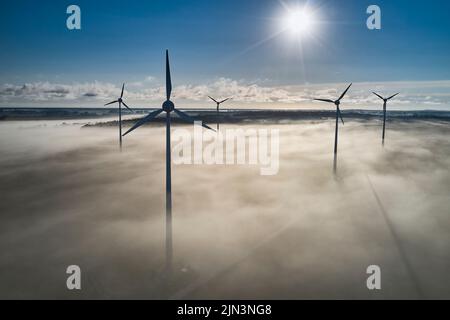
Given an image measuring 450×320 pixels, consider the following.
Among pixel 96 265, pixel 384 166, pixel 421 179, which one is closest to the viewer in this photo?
pixel 96 265

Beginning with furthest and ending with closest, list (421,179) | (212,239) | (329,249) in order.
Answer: (421,179)
(212,239)
(329,249)

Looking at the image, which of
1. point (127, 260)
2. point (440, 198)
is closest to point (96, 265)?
point (127, 260)

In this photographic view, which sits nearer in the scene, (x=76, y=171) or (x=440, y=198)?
(x=440, y=198)

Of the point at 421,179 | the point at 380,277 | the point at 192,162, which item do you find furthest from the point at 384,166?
the point at 380,277

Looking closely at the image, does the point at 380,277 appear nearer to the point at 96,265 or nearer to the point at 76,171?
the point at 96,265

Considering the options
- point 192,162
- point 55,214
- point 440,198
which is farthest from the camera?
point 192,162
